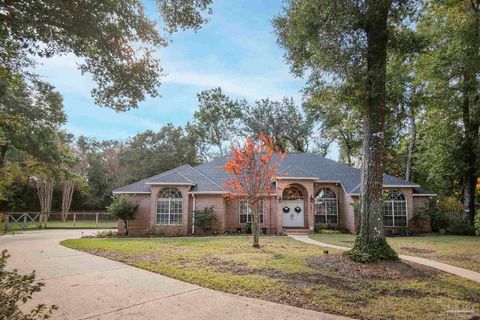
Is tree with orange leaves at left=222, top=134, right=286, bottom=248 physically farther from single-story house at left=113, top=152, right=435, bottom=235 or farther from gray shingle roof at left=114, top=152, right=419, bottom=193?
single-story house at left=113, top=152, right=435, bottom=235

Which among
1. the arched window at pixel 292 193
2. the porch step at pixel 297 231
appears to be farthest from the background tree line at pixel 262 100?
the porch step at pixel 297 231

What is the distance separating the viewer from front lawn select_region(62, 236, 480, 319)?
17.2 feet

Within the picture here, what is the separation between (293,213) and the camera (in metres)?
21.5

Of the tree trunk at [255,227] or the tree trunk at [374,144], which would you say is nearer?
the tree trunk at [374,144]

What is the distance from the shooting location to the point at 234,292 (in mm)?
5934

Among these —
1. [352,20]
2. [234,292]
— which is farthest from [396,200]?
[234,292]

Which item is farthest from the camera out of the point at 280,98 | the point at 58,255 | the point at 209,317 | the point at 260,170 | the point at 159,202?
the point at 280,98

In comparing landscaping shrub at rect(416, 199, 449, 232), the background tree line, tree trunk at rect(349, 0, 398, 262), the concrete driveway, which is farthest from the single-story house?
the concrete driveway

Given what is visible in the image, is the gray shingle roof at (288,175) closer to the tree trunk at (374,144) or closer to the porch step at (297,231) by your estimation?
the porch step at (297,231)

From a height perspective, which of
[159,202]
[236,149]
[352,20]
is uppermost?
[352,20]

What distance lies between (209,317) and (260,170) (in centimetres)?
865

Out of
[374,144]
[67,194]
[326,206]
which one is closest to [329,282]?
[374,144]

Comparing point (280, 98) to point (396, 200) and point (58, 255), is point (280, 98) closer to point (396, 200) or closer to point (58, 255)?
point (396, 200)

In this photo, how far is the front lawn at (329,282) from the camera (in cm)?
524
